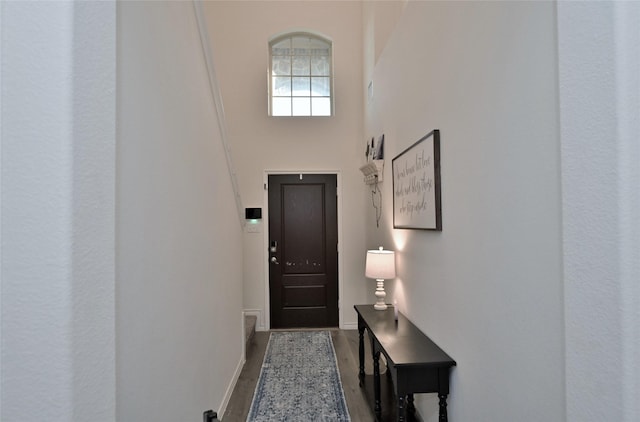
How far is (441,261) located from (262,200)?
304cm

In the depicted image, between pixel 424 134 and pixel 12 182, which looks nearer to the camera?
pixel 12 182

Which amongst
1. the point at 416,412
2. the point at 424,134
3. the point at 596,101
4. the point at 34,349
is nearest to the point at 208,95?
the point at 424,134

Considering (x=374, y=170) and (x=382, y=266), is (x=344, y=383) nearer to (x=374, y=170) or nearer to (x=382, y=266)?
(x=382, y=266)

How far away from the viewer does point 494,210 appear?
58.8 inches

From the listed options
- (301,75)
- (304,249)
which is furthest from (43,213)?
(301,75)

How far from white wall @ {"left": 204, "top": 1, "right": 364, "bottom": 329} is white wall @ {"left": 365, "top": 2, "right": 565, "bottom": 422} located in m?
2.34

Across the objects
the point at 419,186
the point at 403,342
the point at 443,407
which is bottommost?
the point at 443,407

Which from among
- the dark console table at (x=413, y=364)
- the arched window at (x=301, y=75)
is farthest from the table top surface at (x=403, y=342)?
the arched window at (x=301, y=75)

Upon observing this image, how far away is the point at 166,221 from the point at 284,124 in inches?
136

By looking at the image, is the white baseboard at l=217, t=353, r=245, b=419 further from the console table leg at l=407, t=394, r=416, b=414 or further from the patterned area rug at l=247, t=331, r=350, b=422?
the console table leg at l=407, t=394, r=416, b=414

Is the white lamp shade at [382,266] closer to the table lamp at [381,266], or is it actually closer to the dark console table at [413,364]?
the table lamp at [381,266]

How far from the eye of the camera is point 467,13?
→ 1742mm

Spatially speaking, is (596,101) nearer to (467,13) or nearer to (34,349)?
(467,13)

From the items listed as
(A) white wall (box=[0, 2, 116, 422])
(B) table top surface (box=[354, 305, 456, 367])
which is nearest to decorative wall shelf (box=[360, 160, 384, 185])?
(B) table top surface (box=[354, 305, 456, 367])
